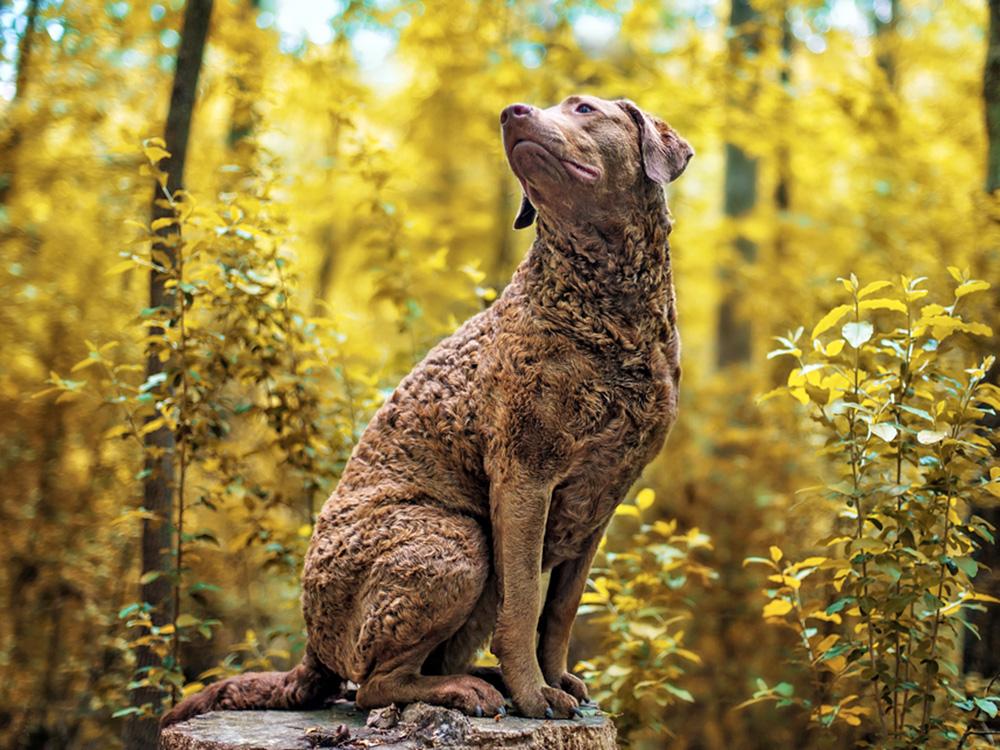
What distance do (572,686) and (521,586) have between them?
0.60m

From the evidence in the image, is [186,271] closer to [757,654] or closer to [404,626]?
[404,626]

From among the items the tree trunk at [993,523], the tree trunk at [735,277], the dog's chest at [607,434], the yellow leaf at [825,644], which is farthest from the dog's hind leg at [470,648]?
the tree trunk at [735,277]

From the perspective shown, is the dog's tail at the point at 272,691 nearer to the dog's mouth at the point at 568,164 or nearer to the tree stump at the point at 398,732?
the tree stump at the point at 398,732

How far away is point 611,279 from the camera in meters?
3.26

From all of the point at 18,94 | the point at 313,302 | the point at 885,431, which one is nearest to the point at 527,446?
the point at 885,431

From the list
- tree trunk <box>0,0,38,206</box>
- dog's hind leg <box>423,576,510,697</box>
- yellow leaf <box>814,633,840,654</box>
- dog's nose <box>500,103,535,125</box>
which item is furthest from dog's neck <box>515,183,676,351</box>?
tree trunk <box>0,0,38,206</box>

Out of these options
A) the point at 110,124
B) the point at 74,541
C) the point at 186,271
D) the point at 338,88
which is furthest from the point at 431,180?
the point at 186,271

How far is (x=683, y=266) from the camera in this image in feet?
36.6

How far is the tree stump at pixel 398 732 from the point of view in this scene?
9.71ft

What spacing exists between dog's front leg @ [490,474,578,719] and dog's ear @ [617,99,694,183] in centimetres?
111

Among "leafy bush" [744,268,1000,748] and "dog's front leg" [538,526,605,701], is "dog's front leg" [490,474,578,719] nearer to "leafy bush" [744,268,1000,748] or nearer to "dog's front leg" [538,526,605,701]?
"dog's front leg" [538,526,605,701]

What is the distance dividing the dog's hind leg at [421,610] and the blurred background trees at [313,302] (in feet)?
3.79

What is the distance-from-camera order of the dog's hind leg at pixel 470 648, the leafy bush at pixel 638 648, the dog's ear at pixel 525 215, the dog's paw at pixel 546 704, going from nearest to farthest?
the dog's paw at pixel 546 704
the dog's hind leg at pixel 470 648
the dog's ear at pixel 525 215
the leafy bush at pixel 638 648

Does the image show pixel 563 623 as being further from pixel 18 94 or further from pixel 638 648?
pixel 18 94
